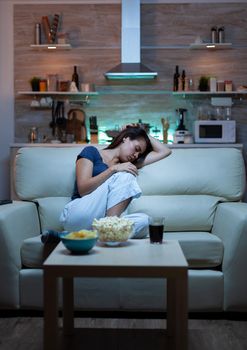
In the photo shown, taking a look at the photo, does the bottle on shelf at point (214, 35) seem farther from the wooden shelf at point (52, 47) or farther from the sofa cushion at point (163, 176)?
the sofa cushion at point (163, 176)

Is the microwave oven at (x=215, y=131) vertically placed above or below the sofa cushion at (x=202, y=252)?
above

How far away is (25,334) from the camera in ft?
8.03

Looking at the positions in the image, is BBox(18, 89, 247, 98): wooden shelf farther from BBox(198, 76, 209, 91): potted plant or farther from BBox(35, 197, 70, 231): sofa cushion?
BBox(35, 197, 70, 231): sofa cushion

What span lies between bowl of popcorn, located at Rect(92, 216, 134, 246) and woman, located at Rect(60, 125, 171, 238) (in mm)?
445

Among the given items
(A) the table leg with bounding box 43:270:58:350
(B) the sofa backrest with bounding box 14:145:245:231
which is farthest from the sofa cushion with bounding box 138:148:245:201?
(A) the table leg with bounding box 43:270:58:350

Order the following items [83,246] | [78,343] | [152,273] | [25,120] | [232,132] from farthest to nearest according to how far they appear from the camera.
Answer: [25,120] < [232,132] < [78,343] < [83,246] < [152,273]

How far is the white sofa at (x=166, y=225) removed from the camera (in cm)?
265

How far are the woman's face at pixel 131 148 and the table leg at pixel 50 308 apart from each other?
1409 millimetres

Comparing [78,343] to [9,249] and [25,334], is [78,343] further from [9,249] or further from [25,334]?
[9,249]

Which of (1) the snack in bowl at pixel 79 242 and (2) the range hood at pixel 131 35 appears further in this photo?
(2) the range hood at pixel 131 35

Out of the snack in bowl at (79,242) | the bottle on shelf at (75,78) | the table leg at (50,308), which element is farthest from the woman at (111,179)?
the bottle on shelf at (75,78)

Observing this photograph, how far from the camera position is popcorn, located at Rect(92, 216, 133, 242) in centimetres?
206

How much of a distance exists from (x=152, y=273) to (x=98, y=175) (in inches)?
47.4

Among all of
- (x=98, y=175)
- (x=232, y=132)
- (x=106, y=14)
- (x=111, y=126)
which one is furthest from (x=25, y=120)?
(x=98, y=175)
